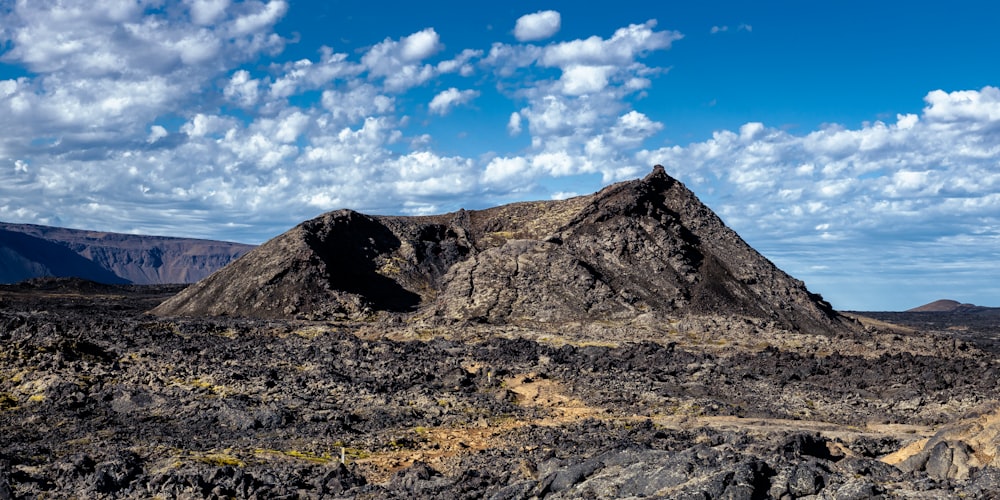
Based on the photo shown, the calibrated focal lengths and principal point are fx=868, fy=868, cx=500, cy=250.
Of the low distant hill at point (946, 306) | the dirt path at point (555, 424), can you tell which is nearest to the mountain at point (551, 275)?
the dirt path at point (555, 424)

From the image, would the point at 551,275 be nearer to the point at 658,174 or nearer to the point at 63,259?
the point at 658,174

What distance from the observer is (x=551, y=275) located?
136 ft

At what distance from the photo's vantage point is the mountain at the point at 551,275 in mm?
39875

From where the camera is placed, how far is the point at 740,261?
1732 inches

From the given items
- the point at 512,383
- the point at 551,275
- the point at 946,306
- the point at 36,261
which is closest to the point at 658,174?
the point at 551,275

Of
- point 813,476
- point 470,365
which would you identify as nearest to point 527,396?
point 470,365

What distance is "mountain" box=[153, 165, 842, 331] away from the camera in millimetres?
39875

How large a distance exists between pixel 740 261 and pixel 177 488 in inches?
1339

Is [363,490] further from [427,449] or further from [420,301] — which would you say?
[420,301]

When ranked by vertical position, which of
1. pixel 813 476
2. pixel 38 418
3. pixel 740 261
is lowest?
pixel 38 418

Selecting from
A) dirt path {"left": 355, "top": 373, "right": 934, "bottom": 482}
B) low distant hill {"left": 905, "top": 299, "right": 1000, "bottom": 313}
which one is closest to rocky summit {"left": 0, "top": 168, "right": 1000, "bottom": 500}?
dirt path {"left": 355, "top": 373, "right": 934, "bottom": 482}

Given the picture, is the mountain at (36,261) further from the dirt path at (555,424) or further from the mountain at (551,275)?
the dirt path at (555,424)

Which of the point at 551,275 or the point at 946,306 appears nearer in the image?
the point at 551,275

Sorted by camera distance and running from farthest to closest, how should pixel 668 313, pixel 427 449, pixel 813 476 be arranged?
pixel 668 313
pixel 427 449
pixel 813 476
